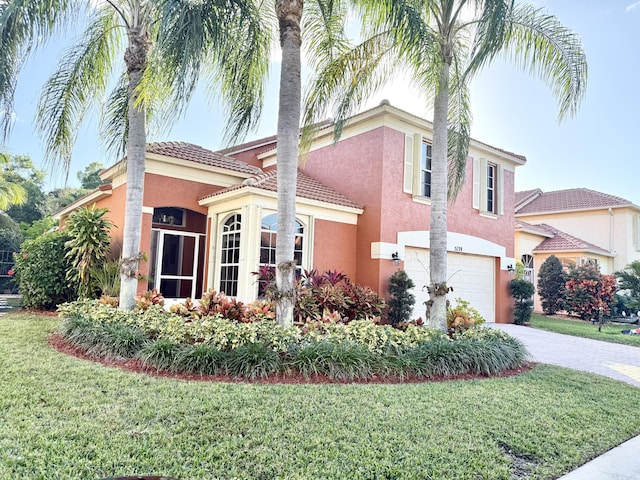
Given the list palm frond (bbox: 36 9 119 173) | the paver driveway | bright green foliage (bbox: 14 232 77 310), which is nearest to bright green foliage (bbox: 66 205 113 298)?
bright green foliage (bbox: 14 232 77 310)

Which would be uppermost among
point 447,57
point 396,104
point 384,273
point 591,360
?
point 396,104

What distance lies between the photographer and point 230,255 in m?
12.3

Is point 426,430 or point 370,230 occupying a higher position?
point 370,230

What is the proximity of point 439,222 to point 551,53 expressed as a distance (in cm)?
447

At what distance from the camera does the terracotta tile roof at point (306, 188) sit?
11637 millimetres

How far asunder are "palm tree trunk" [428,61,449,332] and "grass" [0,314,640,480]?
2080 mm

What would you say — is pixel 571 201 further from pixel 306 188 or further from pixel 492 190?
pixel 306 188

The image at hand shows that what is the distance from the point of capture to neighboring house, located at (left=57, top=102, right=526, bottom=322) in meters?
12.0

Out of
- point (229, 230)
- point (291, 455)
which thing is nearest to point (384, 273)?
point (229, 230)

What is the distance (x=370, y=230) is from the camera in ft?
43.4

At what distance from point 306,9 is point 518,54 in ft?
15.9

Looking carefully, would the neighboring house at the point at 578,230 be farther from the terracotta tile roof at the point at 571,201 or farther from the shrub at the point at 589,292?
the shrub at the point at 589,292

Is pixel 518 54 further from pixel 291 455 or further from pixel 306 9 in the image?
pixel 291 455

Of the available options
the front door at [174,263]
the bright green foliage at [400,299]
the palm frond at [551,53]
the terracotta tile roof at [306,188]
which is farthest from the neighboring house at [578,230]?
the front door at [174,263]
